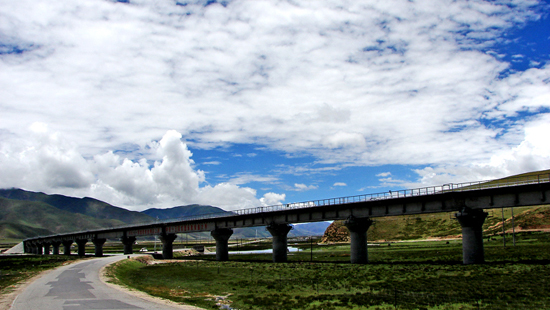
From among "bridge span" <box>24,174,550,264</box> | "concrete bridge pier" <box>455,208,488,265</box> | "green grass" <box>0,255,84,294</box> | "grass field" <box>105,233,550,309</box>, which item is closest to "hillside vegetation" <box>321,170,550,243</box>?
"bridge span" <box>24,174,550,264</box>

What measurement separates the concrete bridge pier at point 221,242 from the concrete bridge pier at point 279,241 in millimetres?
16141

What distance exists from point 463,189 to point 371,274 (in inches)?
823

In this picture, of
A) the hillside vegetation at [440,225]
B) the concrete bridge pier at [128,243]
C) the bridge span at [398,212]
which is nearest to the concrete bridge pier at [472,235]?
the bridge span at [398,212]

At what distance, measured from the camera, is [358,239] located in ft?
206

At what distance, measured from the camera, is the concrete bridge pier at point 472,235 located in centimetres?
5006

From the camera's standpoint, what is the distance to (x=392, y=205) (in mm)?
61125

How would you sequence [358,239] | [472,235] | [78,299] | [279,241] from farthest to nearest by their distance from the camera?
1. [279,241]
2. [358,239]
3. [472,235]
4. [78,299]

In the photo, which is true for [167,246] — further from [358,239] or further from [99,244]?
[358,239]

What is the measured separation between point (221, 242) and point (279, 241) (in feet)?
66.5

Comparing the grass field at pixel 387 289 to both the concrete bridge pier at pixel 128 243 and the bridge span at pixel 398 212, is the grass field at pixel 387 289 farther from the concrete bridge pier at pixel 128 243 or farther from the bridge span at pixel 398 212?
the concrete bridge pier at pixel 128 243

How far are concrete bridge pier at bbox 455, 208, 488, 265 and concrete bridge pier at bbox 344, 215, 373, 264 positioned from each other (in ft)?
50.6

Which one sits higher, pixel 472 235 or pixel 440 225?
pixel 472 235

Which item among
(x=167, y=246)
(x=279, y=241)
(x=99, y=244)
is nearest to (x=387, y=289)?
(x=279, y=241)

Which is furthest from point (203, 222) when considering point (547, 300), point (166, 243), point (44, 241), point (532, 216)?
point (44, 241)
